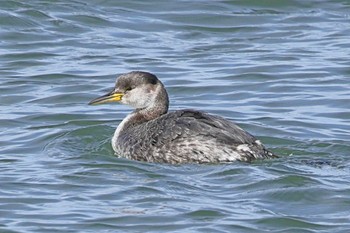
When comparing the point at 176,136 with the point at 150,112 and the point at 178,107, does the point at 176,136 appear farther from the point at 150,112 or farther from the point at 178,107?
the point at 178,107

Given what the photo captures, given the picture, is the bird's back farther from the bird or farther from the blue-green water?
the blue-green water

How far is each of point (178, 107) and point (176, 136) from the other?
2881mm

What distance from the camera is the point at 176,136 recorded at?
40.2ft

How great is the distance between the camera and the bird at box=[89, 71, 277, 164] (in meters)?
12.0

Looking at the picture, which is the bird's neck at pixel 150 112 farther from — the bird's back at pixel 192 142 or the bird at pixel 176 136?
the bird's back at pixel 192 142

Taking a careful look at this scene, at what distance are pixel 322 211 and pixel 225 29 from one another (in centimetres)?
869

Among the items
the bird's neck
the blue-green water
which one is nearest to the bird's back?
the blue-green water

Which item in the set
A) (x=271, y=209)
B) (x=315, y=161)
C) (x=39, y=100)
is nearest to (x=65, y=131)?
(x=39, y=100)

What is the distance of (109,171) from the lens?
1188 cm

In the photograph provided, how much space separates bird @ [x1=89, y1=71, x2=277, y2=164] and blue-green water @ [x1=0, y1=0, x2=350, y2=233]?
141mm

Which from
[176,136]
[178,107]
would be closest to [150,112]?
[176,136]

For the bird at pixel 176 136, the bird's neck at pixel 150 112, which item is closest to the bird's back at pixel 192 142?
the bird at pixel 176 136

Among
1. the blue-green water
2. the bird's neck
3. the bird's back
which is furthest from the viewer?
the bird's neck

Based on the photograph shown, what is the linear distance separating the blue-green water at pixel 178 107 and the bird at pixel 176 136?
5.6 inches
